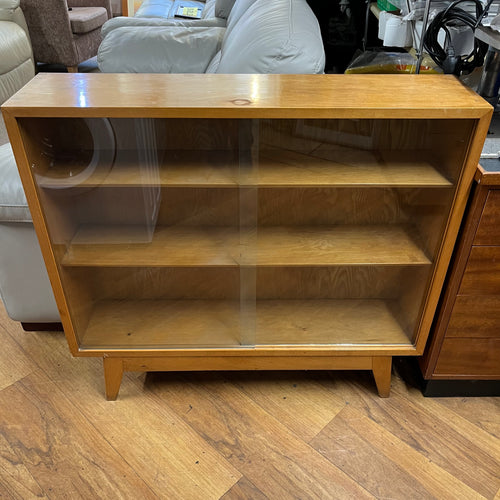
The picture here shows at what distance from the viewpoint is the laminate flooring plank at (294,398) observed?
48.0 inches

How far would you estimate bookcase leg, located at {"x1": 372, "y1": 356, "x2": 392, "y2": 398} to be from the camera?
4.04 ft

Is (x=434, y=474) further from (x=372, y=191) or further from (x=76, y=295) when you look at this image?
(x=76, y=295)

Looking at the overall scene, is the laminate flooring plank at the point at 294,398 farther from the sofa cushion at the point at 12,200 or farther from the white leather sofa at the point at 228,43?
the white leather sofa at the point at 228,43

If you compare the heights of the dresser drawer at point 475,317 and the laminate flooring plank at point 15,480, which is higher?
the dresser drawer at point 475,317

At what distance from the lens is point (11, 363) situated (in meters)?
1.37

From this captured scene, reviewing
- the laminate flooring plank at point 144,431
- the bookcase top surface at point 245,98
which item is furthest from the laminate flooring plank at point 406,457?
the bookcase top surface at point 245,98

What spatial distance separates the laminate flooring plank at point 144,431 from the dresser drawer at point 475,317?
63cm

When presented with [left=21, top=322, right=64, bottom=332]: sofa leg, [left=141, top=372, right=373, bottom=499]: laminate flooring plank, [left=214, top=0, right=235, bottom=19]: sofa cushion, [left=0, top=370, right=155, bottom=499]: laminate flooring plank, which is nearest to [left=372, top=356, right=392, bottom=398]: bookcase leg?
[left=141, top=372, right=373, bottom=499]: laminate flooring plank

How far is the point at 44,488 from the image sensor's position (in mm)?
1061

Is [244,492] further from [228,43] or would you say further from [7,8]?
[7,8]

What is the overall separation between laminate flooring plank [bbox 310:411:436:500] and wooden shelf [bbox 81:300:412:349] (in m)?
0.22

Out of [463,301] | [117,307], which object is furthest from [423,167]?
[117,307]

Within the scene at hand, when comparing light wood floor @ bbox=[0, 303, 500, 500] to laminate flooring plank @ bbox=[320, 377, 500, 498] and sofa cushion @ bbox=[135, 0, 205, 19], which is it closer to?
laminate flooring plank @ bbox=[320, 377, 500, 498]

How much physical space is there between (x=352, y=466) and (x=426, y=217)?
0.61m
